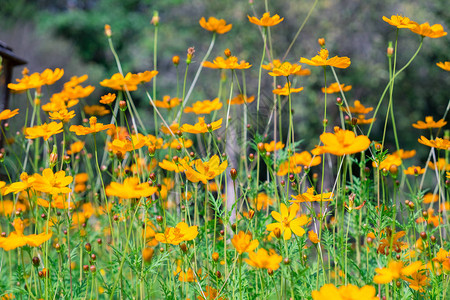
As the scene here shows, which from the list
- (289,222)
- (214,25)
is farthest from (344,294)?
(214,25)

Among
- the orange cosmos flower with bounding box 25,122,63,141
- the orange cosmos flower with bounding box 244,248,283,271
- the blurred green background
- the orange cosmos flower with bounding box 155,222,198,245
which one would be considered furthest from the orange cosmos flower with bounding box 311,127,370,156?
the blurred green background

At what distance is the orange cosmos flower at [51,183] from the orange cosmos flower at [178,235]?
0.22m

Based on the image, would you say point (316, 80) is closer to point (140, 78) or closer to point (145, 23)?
point (140, 78)

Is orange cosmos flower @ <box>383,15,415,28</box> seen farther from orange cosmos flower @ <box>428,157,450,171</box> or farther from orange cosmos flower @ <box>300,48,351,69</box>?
orange cosmos flower @ <box>428,157,450,171</box>

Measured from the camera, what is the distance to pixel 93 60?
1260 centimetres

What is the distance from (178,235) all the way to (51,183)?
1.00 feet

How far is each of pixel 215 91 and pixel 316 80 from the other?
1398mm

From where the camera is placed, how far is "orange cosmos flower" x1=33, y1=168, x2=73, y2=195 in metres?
0.97

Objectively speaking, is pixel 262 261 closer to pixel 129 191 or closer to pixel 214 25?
pixel 129 191

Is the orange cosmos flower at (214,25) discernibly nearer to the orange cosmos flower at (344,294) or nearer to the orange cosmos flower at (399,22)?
the orange cosmos flower at (399,22)

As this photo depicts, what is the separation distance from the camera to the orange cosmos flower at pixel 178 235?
3.22ft

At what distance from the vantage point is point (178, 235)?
1.01m

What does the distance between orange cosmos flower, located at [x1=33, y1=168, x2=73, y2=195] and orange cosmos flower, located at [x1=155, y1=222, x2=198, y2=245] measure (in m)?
0.22

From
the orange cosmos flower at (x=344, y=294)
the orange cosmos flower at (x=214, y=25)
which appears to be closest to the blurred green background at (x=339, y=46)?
the orange cosmos flower at (x=214, y=25)
